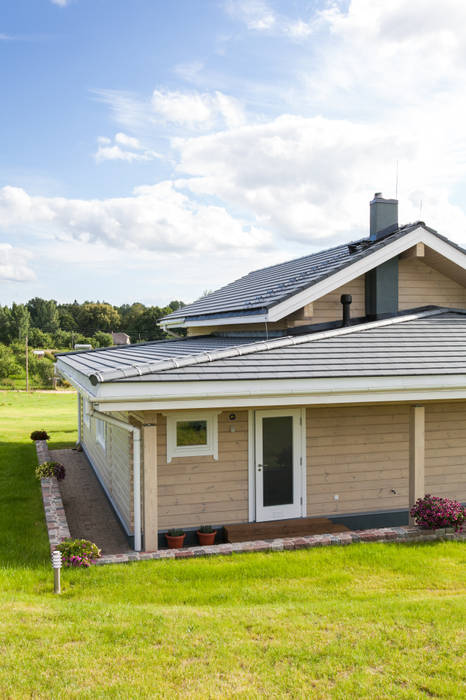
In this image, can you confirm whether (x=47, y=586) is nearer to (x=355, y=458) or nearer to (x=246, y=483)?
(x=246, y=483)

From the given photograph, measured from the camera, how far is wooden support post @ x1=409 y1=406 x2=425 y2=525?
31.0 feet

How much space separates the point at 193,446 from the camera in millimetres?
9258

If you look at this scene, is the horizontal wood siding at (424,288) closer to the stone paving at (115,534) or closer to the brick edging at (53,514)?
the stone paving at (115,534)

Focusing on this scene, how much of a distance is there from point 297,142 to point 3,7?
8893 millimetres

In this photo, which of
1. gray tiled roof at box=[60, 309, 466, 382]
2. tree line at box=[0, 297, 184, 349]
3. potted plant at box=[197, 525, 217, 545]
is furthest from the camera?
tree line at box=[0, 297, 184, 349]

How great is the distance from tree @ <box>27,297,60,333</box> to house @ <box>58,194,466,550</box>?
285 feet

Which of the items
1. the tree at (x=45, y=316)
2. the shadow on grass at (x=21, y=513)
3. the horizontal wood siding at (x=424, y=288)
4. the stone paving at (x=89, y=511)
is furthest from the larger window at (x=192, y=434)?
the tree at (x=45, y=316)

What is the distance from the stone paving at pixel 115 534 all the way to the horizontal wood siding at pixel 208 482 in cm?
84

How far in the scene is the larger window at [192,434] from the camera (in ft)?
29.8

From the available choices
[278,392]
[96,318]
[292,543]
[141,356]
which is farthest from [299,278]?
[96,318]

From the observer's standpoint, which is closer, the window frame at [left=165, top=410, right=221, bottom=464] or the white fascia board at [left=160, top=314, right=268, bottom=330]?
the window frame at [left=165, top=410, right=221, bottom=464]

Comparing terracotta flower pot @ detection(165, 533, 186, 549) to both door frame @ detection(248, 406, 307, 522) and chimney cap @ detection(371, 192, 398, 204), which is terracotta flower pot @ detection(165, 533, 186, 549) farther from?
chimney cap @ detection(371, 192, 398, 204)

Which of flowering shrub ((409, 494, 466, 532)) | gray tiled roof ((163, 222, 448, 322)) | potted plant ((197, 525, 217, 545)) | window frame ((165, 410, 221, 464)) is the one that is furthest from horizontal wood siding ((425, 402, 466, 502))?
potted plant ((197, 525, 217, 545))

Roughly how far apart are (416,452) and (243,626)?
17.3ft
